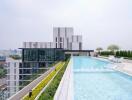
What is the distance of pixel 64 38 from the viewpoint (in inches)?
2318

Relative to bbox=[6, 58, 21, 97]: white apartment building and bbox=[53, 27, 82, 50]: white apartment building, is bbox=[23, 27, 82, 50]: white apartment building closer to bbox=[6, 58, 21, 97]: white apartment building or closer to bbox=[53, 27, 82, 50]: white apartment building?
bbox=[53, 27, 82, 50]: white apartment building

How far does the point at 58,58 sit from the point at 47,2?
1699cm

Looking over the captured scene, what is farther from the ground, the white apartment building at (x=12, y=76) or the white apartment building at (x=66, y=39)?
the white apartment building at (x=66, y=39)

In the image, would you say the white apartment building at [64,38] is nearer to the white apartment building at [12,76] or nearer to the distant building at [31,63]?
the distant building at [31,63]

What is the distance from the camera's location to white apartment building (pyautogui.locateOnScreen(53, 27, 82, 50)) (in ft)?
184

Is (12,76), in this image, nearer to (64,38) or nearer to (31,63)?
(31,63)

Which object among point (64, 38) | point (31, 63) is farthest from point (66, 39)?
point (31, 63)

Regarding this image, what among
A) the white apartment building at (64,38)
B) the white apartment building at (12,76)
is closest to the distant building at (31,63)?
the white apartment building at (12,76)

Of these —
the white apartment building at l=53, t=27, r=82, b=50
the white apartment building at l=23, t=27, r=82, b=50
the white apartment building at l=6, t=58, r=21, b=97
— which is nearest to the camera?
the white apartment building at l=6, t=58, r=21, b=97

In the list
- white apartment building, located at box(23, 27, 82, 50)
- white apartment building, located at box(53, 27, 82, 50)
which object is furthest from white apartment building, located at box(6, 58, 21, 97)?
white apartment building, located at box(53, 27, 82, 50)

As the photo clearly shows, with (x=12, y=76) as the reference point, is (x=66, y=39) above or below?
above

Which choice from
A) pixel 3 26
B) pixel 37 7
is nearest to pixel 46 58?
pixel 3 26

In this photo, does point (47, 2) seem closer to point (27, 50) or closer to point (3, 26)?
point (3, 26)

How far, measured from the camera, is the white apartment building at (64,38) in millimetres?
56062
